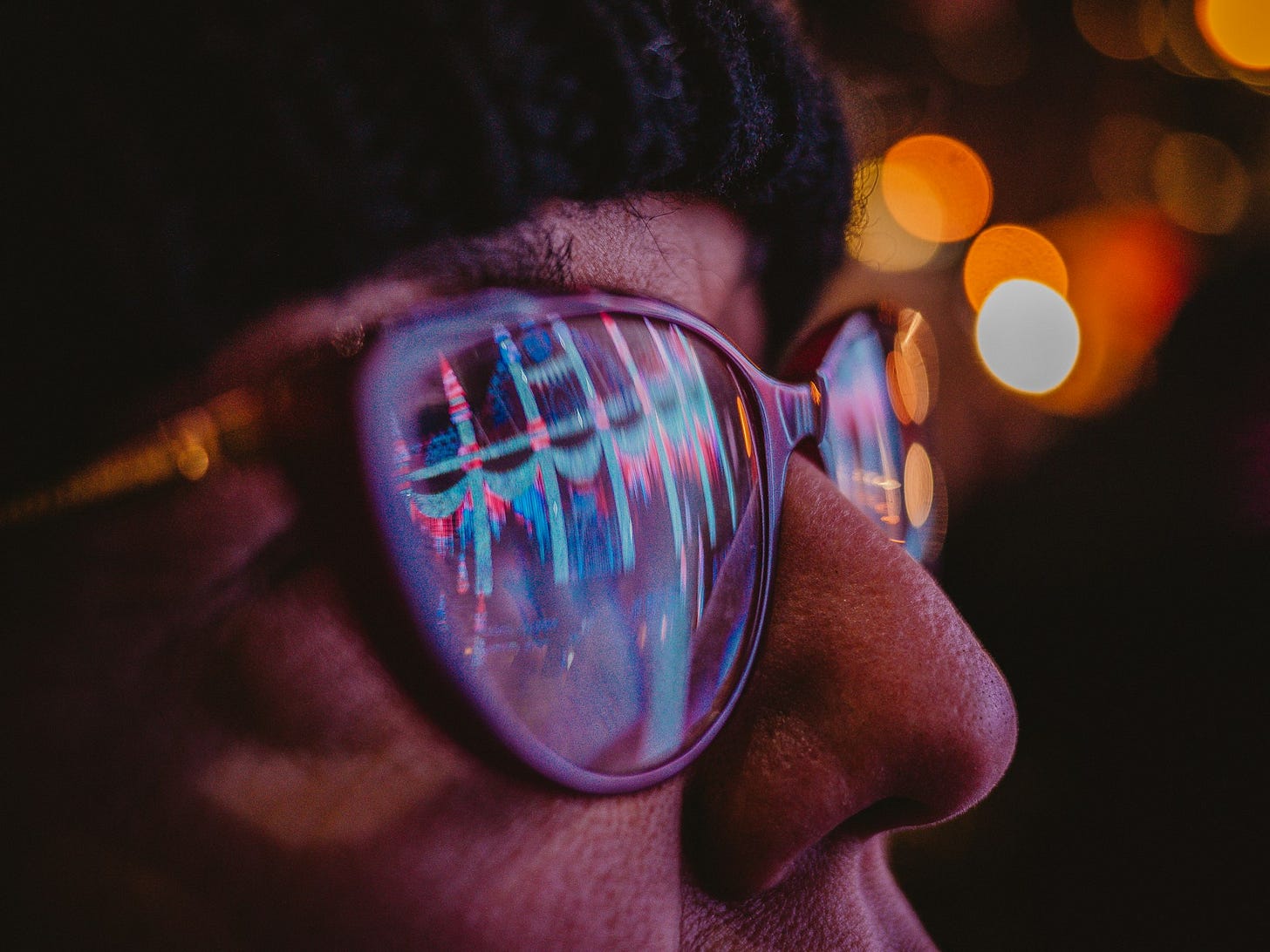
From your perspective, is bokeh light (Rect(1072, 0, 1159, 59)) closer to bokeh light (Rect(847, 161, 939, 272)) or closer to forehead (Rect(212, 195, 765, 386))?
bokeh light (Rect(847, 161, 939, 272))

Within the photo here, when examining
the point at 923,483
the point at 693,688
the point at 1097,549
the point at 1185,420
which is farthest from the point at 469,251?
the point at 1185,420

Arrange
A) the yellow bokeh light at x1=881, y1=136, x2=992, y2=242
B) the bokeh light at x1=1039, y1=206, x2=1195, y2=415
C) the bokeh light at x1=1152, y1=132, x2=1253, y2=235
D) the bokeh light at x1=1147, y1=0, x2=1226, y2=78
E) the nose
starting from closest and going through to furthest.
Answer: the nose, the bokeh light at x1=1039, y1=206, x2=1195, y2=415, the bokeh light at x1=1152, y1=132, x2=1253, y2=235, the bokeh light at x1=1147, y1=0, x2=1226, y2=78, the yellow bokeh light at x1=881, y1=136, x2=992, y2=242

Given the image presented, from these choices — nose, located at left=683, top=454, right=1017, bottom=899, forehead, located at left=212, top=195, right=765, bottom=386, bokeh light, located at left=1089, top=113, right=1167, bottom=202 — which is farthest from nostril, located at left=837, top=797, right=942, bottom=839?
bokeh light, located at left=1089, top=113, right=1167, bottom=202

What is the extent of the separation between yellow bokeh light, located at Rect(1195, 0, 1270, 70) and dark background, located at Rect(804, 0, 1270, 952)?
0.09m

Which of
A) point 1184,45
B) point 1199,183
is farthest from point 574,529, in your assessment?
point 1184,45

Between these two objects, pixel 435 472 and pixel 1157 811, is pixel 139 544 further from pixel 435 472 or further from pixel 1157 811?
pixel 1157 811

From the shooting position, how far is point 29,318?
0.39 m

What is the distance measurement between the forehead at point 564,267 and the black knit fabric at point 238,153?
0.02 metres

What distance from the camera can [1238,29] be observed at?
3.65 meters

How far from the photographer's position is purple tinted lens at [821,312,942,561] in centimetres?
101

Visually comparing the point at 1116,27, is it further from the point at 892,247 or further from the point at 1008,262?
the point at 892,247

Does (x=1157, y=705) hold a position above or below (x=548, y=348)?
below

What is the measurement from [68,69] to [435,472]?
0.95ft

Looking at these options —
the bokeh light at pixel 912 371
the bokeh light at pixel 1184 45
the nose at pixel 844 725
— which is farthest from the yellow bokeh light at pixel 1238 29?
the nose at pixel 844 725
